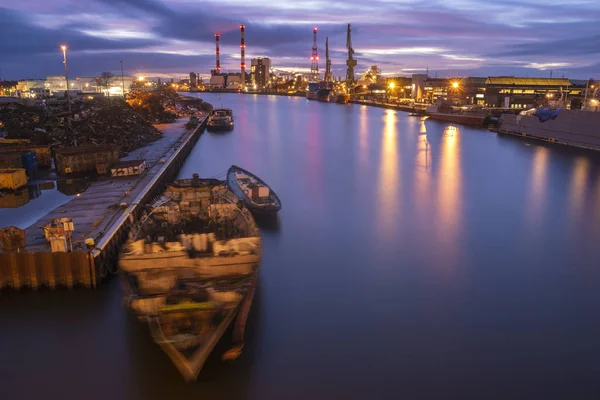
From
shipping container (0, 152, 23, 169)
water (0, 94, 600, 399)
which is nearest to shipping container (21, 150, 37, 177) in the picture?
shipping container (0, 152, 23, 169)

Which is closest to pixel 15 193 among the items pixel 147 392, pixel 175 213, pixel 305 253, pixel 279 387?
pixel 175 213

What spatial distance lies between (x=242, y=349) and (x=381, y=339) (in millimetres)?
2310

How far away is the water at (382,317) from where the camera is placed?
6543 mm

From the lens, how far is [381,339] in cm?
768

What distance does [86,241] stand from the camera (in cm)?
855

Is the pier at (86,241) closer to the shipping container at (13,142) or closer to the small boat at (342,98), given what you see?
the shipping container at (13,142)

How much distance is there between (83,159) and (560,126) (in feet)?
98.7

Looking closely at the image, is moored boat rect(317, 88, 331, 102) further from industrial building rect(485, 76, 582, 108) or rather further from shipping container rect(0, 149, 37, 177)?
shipping container rect(0, 149, 37, 177)

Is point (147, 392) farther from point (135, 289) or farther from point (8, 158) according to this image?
point (8, 158)

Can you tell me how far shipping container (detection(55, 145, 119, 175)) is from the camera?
17.3 metres

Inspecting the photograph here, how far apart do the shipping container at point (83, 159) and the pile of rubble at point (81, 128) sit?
11.2 ft

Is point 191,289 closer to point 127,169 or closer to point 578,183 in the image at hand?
point 127,169

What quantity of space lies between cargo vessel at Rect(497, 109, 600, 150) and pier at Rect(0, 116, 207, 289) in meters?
26.6

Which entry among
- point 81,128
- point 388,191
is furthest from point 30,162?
point 388,191
